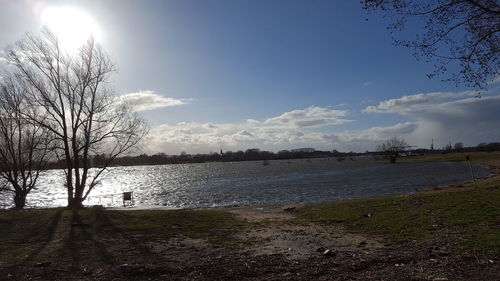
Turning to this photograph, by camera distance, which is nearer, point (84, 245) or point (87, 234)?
point (84, 245)

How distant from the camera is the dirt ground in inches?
253

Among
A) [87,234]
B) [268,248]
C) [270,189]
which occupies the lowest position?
[270,189]

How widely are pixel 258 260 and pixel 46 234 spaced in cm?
761

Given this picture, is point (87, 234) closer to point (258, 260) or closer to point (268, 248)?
point (268, 248)

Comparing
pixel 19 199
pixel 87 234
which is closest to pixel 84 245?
pixel 87 234

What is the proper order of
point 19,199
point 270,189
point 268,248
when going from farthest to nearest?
point 270,189
point 19,199
point 268,248

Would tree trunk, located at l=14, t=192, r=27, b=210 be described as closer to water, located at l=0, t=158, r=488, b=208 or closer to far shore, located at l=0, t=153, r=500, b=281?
water, located at l=0, t=158, r=488, b=208

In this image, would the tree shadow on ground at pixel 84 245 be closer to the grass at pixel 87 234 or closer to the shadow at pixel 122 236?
the grass at pixel 87 234

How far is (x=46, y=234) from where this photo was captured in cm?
1123

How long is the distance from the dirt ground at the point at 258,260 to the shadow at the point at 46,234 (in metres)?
0.12

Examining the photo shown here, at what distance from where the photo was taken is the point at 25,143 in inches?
971

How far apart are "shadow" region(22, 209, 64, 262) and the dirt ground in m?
0.12

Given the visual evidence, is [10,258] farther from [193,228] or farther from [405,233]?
[405,233]

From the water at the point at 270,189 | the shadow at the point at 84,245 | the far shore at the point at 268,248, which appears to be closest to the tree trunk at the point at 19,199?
the water at the point at 270,189
